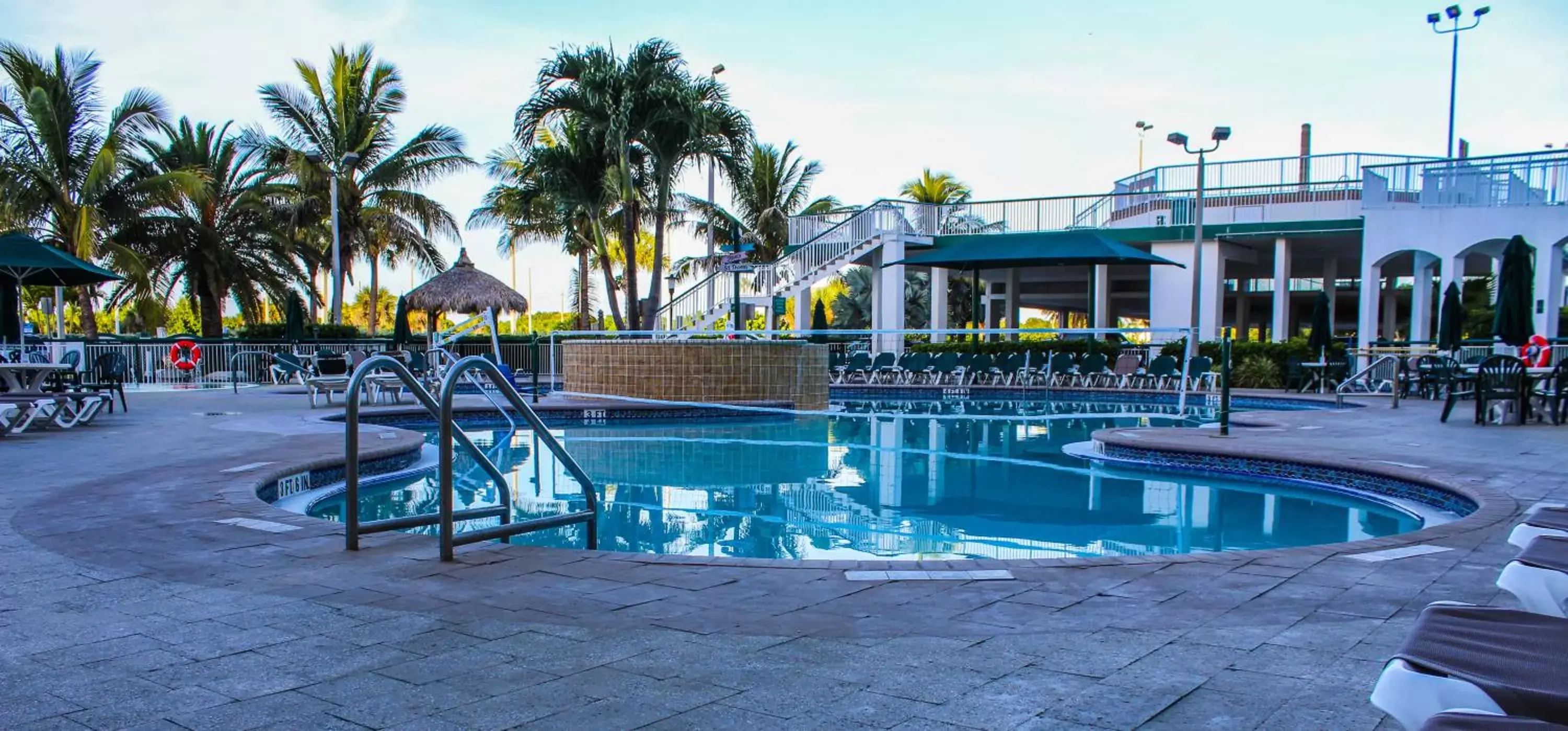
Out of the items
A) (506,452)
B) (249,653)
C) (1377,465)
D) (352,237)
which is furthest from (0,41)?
(1377,465)

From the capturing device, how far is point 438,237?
28.4m

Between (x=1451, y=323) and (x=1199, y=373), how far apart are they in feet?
12.3

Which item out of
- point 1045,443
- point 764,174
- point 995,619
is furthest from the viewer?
point 764,174

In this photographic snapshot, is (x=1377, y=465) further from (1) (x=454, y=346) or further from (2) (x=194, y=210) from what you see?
(2) (x=194, y=210)

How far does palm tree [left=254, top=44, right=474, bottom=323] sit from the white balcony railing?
73.4ft

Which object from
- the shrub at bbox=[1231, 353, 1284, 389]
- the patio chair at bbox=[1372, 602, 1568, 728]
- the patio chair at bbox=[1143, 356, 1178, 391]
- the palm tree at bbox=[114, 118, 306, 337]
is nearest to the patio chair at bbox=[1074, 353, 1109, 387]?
the patio chair at bbox=[1143, 356, 1178, 391]

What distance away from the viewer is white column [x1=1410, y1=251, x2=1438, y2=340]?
18906 millimetres

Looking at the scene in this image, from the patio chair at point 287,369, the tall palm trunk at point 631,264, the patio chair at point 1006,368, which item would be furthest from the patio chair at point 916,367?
the patio chair at point 287,369

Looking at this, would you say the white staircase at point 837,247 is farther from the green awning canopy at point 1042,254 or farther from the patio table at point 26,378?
the patio table at point 26,378

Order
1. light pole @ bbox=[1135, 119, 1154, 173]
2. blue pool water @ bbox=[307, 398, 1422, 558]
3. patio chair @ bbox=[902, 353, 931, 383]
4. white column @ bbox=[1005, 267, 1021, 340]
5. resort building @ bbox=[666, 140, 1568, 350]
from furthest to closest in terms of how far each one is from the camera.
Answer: light pole @ bbox=[1135, 119, 1154, 173], white column @ bbox=[1005, 267, 1021, 340], patio chair @ bbox=[902, 353, 931, 383], resort building @ bbox=[666, 140, 1568, 350], blue pool water @ bbox=[307, 398, 1422, 558]

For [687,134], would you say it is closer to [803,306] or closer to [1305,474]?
[803,306]

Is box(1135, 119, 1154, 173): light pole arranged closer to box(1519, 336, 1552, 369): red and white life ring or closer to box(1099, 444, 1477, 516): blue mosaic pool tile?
box(1519, 336, 1552, 369): red and white life ring

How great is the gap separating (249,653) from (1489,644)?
3120 mm

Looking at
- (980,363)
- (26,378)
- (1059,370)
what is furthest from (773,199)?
(26,378)
